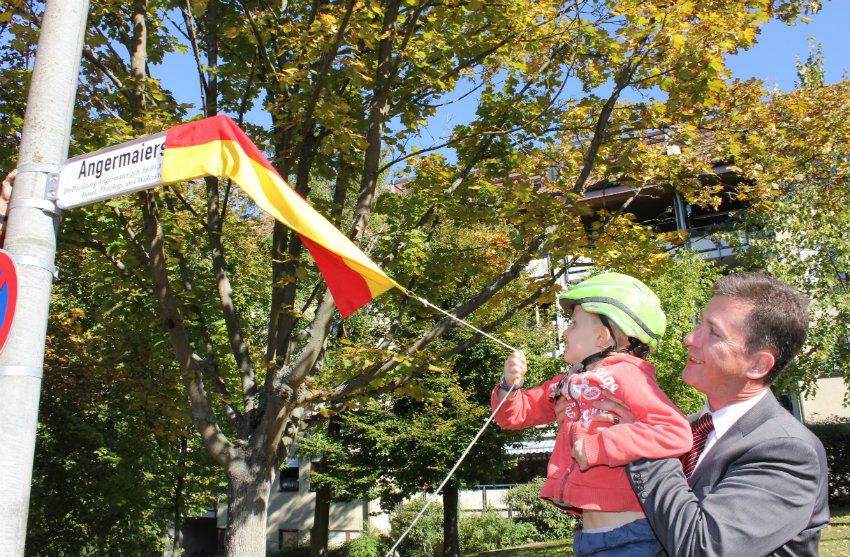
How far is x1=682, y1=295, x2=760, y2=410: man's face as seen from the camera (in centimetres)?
213

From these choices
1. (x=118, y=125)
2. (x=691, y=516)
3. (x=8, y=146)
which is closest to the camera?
(x=691, y=516)

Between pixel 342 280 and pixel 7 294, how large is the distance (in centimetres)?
184

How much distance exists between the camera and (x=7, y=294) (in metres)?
3.04

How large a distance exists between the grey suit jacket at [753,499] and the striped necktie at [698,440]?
0.79 ft

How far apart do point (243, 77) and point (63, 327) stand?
327 inches

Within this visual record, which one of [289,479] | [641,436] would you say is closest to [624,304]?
[641,436]

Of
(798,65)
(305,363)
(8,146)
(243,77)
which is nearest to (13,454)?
(305,363)

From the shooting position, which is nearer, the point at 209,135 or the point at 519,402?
the point at 519,402

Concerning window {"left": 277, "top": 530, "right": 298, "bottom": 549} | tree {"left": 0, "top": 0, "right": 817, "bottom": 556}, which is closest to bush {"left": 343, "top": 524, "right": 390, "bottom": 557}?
window {"left": 277, "top": 530, "right": 298, "bottom": 549}

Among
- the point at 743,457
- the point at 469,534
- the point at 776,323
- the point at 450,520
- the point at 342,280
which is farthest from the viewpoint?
the point at 469,534

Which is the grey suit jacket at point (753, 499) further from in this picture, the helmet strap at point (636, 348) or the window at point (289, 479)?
the window at point (289, 479)

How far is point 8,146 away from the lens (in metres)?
7.52

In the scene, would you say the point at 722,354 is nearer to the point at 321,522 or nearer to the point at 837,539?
the point at 837,539

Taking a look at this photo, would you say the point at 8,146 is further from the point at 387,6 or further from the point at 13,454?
the point at 13,454
